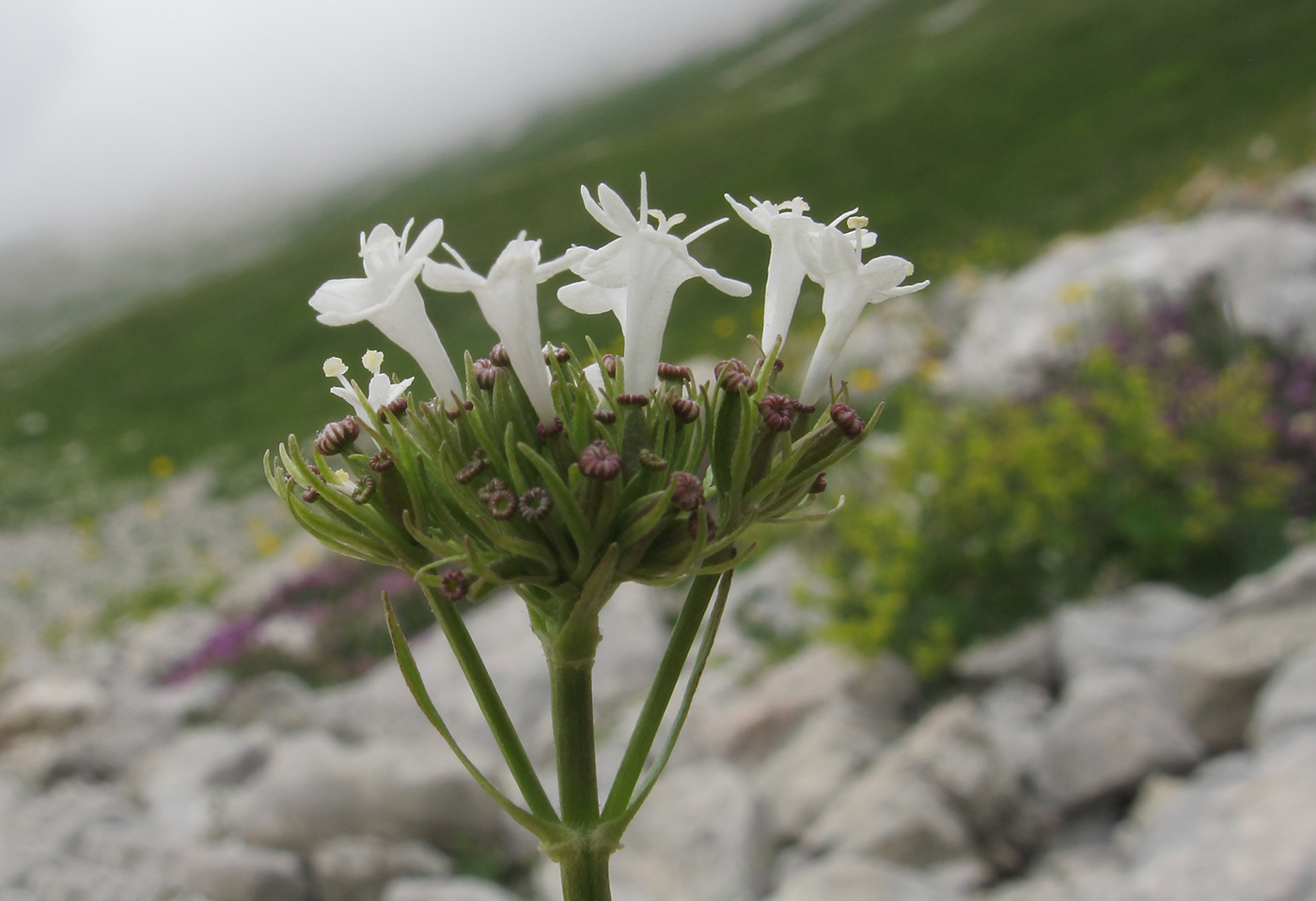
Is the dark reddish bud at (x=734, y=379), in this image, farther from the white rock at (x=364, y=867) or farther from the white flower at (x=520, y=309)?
the white rock at (x=364, y=867)

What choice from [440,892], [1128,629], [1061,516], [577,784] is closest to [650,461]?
[577,784]

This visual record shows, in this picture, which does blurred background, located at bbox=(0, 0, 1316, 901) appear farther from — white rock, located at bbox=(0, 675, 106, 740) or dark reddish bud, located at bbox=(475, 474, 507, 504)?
dark reddish bud, located at bbox=(475, 474, 507, 504)

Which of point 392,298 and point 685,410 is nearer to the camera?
point 392,298

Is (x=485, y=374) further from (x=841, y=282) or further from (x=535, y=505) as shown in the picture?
(x=841, y=282)

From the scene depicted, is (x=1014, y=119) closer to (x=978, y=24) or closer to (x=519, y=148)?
(x=978, y=24)

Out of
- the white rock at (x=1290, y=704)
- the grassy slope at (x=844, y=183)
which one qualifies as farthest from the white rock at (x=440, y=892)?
the grassy slope at (x=844, y=183)

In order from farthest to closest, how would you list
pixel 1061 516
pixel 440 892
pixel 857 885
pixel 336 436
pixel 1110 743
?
pixel 1061 516 → pixel 1110 743 → pixel 440 892 → pixel 857 885 → pixel 336 436
